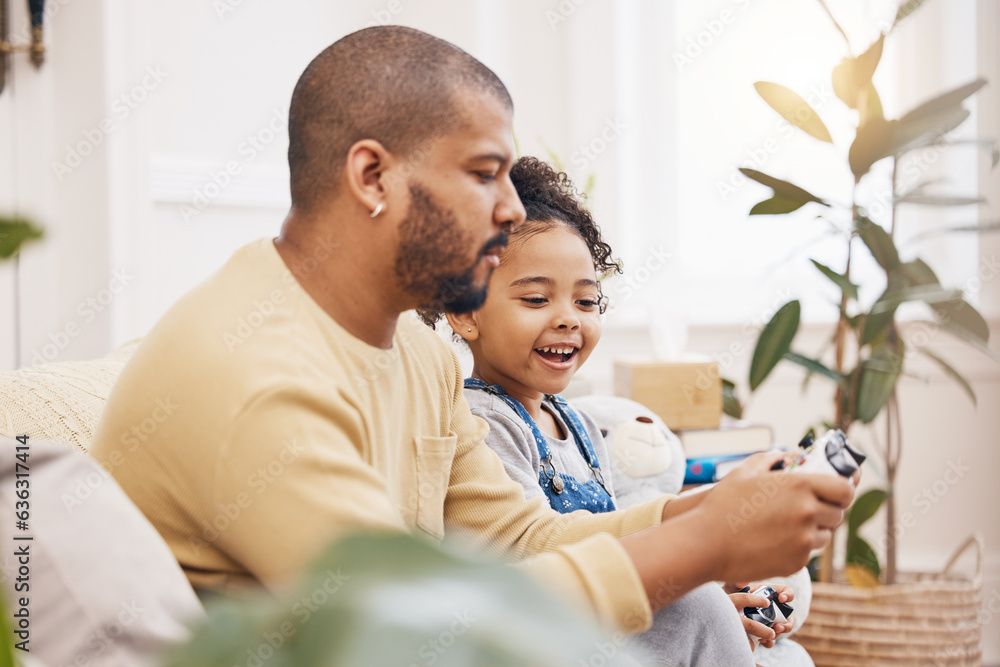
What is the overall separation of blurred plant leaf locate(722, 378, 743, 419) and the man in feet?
4.80

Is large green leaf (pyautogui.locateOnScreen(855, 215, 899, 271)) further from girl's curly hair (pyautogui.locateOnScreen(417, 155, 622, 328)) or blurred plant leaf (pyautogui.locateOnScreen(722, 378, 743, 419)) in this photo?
girl's curly hair (pyautogui.locateOnScreen(417, 155, 622, 328))

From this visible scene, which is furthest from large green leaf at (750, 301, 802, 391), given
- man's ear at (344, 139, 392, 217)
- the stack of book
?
man's ear at (344, 139, 392, 217)

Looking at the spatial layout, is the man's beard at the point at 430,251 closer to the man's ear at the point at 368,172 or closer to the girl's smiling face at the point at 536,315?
the man's ear at the point at 368,172

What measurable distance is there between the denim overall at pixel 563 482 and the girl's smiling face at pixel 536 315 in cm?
4

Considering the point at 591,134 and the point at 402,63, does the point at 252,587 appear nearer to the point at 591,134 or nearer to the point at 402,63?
the point at 402,63

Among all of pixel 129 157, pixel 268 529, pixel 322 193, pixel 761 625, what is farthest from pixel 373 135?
pixel 129 157

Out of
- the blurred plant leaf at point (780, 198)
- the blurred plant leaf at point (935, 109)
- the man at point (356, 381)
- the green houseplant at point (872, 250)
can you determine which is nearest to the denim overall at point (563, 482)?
the man at point (356, 381)

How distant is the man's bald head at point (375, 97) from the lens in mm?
793

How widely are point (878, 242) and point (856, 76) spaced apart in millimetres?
394

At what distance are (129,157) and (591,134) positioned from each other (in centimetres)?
142

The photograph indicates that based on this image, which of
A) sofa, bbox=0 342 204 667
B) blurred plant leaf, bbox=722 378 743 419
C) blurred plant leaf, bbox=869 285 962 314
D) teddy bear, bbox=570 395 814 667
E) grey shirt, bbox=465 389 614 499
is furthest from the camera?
blurred plant leaf, bbox=722 378 743 419

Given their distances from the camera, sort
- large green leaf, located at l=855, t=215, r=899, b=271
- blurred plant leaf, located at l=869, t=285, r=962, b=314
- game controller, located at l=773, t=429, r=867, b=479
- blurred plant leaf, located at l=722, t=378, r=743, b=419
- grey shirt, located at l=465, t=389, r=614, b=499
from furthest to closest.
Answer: blurred plant leaf, located at l=722, t=378, r=743, b=419 < large green leaf, located at l=855, t=215, r=899, b=271 < blurred plant leaf, located at l=869, t=285, r=962, b=314 < grey shirt, located at l=465, t=389, r=614, b=499 < game controller, located at l=773, t=429, r=867, b=479

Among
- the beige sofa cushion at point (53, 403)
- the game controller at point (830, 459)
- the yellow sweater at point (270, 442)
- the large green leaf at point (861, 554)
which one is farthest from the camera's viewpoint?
the large green leaf at point (861, 554)

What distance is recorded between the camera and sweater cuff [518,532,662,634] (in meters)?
0.67
